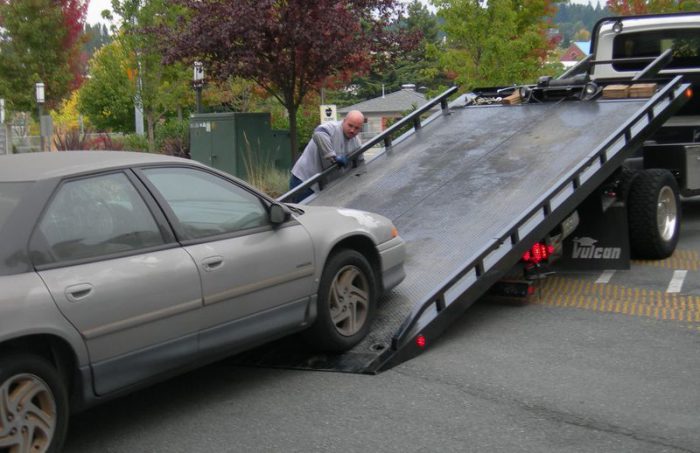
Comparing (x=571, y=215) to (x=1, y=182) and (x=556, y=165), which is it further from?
(x=1, y=182)

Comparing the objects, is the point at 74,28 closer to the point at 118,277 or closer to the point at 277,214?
the point at 277,214

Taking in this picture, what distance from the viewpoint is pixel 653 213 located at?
9.27 meters

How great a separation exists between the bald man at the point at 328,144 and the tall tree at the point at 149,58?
37.7 ft

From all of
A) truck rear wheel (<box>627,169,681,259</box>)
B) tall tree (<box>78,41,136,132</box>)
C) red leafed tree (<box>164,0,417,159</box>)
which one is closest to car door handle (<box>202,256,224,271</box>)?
truck rear wheel (<box>627,169,681,259</box>)

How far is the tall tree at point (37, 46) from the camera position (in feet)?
104

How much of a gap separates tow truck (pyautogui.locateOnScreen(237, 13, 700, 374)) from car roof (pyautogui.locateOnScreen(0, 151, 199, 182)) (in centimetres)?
179

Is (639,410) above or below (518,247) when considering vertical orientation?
below

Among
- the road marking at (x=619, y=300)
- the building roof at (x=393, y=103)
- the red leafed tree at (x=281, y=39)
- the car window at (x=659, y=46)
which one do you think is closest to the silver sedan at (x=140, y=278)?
the road marking at (x=619, y=300)

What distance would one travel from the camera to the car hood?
6.35 meters

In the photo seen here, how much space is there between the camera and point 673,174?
33.3 feet

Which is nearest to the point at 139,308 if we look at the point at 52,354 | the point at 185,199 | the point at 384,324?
the point at 52,354

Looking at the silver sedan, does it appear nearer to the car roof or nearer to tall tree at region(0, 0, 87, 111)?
the car roof

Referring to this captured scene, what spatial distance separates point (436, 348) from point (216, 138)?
11636 millimetres

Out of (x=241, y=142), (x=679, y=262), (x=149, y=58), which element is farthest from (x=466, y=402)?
(x=149, y=58)
